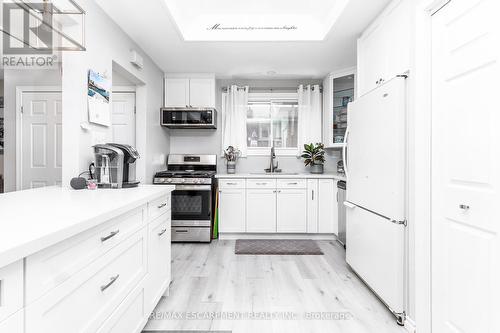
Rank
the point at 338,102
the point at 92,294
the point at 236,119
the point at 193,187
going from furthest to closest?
the point at 236,119, the point at 338,102, the point at 193,187, the point at 92,294

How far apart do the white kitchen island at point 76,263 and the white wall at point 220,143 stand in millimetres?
2662

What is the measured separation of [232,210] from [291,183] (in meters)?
0.95

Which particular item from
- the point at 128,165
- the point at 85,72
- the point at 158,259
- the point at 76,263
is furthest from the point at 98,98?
the point at 76,263

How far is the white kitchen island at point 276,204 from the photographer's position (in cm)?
388

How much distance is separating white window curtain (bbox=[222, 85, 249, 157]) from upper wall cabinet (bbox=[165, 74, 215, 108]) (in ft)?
1.22

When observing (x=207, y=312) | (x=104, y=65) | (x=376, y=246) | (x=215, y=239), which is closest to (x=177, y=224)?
(x=215, y=239)

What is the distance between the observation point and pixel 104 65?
242 centimetres

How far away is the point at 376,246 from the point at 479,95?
133cm

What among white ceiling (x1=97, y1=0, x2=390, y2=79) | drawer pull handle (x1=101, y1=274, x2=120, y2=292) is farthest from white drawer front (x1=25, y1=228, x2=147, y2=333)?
white ceiling (x1=97, y1=0, x2=390, y2=79)

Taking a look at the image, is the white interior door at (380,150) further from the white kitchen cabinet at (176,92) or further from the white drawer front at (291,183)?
the white kitchen cabinet at (176,92)

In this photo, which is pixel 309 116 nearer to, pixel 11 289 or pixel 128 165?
pixel 128 165

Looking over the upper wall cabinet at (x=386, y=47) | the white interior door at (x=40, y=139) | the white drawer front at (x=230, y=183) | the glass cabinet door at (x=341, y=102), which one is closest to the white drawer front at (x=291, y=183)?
the white drawer front at (x=230, y=183)

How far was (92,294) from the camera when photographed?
1.13 meters

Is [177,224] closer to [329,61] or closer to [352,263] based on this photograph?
[352,263]
